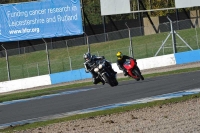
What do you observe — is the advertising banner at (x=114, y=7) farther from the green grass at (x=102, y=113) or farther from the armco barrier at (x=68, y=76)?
the green grass at (x=102, y=113)

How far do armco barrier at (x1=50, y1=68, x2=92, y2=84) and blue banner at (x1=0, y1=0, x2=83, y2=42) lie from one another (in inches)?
382

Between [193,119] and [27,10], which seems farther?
[27,10]

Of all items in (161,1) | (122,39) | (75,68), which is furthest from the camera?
(161,1)

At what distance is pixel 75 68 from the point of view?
38562 mm

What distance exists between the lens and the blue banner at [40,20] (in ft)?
153

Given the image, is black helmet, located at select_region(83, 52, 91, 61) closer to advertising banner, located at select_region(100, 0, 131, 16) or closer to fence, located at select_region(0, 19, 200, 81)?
fence, located at select_region(0, 19, 200, 81)

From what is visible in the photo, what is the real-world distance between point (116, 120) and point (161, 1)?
5235cm

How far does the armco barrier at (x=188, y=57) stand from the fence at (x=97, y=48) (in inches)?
98.3

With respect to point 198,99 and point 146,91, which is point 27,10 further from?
point 198,99

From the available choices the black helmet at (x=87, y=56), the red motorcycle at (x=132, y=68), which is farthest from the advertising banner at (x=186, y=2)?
the black helmet at (x=87, y=56)

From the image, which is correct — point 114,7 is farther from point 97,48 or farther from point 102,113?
point 102,113

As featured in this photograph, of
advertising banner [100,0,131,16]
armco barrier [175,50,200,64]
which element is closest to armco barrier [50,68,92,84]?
armco barrier [175,50,200,64]

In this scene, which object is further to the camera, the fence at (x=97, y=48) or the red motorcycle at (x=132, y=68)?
the fence at (x=97, y=48)

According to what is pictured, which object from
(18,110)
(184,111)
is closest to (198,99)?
(184,111)
